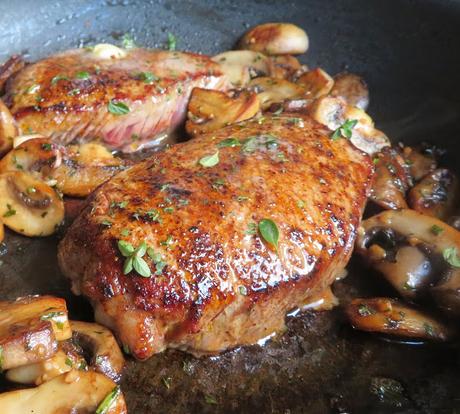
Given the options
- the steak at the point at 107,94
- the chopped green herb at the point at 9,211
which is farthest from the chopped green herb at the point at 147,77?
the chopped green herb at the point at 9,211

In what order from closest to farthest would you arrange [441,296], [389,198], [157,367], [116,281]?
[116,281]
[157,367]
[441,296]
[389,198]

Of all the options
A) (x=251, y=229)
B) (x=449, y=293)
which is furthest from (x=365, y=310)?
(x=251, y=229)

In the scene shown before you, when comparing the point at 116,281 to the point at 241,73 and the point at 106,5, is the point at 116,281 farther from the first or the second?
the point at 106,5

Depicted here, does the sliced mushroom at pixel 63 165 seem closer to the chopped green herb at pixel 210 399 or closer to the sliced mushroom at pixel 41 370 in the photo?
the sliced mushroom at pixel 41 370

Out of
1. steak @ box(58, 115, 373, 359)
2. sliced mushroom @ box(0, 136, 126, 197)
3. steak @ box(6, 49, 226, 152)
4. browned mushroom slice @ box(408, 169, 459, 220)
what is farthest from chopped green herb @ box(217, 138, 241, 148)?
browned mushroom slice @ box(408, 169, 459, 220)

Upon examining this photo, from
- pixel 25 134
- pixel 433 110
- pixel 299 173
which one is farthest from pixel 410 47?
pixel 25 134

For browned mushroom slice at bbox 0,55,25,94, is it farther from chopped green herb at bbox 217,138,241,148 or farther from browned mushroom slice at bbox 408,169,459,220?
browned mushroom slice at bbox 408,169,459,220
